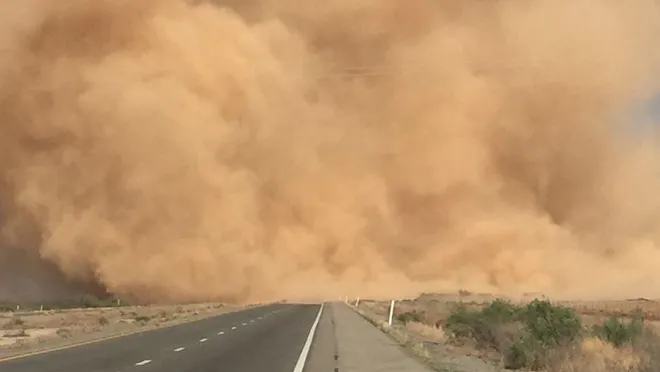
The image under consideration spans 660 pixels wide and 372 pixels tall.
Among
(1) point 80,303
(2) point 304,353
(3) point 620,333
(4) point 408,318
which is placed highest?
(1) point 80,303

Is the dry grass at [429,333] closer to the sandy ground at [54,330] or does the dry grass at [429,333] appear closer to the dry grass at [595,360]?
the dry grass at [595,360]

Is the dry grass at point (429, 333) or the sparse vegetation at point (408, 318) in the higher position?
the sparse vegetation at point (408, 318)

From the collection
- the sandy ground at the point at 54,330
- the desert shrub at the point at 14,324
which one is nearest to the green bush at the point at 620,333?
the sandy ground at the point at 54,330

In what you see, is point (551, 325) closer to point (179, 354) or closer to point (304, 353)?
point (304, 353)

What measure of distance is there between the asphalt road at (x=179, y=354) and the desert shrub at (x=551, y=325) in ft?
27.1

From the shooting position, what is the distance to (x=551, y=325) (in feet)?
98.2

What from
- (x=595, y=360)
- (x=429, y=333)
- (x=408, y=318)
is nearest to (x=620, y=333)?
(x=429, y=333)

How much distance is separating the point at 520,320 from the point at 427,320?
11977 mm

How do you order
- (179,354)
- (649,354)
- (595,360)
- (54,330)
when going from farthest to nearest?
1. (54,330)
2. (179,354)
3. (649,354)
4. (595,360)

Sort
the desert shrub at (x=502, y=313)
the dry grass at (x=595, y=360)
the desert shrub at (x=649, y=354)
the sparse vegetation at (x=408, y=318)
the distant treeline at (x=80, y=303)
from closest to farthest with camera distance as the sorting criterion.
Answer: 1. the desert shrub at (x=649, y=354)
2. the dry grass at (x=595, y=360)
3. the desert shrub at (x=502, y=313)
4. the sparse vegetation at (x=408, y=318)
5. the distant treeline at (x=80, y=303)

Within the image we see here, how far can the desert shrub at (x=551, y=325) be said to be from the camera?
1070 inches

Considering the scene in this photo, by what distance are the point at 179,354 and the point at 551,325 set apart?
1534 centimetres

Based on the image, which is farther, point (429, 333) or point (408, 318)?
point (408, 318)

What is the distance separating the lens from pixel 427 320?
4834 centimetres
